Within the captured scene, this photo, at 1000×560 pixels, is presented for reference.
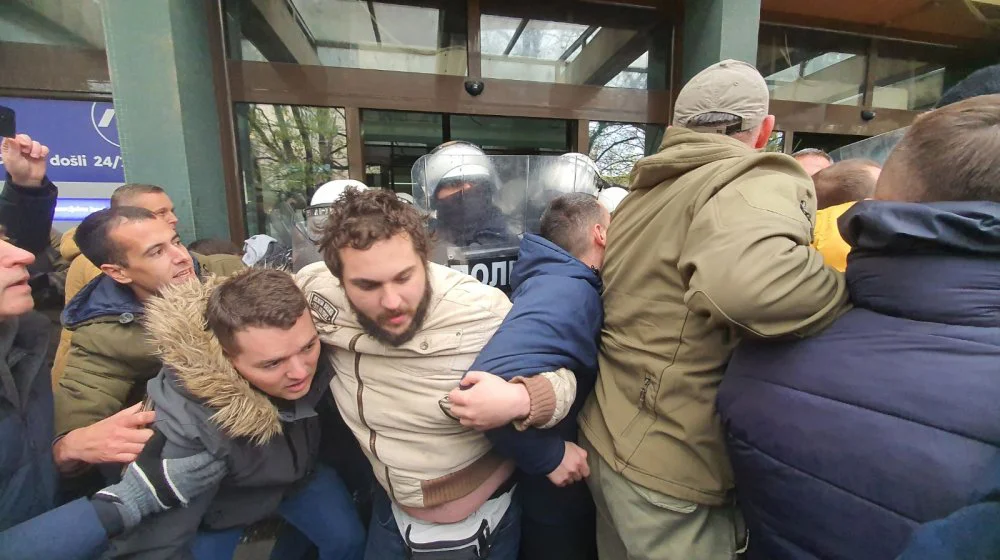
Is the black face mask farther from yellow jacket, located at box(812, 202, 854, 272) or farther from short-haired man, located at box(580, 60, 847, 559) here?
yellow jacket, located at box(812, 202, 854, 272)

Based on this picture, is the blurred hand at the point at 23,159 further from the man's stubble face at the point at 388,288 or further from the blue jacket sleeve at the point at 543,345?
the blue jacket sleeve at the point at 543,345

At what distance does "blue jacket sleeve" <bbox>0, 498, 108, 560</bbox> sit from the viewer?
→ 1019 mm

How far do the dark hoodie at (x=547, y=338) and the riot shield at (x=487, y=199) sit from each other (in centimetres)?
64

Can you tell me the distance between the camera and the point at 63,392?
143cm

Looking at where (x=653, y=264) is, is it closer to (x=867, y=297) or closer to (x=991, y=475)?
(x=867, y=297)

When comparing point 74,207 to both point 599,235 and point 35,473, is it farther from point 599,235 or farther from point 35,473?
point 599,235

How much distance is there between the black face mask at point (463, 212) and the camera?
223cm

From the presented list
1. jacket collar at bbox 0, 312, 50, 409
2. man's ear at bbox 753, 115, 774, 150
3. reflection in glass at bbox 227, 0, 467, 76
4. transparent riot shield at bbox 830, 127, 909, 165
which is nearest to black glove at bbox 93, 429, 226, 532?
jacket collar at bbox 0, 312, 50, 409

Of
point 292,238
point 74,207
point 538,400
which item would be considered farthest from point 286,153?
point 538,400

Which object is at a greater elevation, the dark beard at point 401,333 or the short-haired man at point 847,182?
the short-haired man at point 847,182

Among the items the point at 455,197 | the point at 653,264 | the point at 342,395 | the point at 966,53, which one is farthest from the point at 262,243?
the point at 966,53

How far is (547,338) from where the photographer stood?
3.82 ft

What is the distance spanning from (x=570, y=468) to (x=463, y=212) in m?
1.38

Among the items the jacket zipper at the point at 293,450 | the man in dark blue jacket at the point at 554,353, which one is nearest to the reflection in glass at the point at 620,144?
the man in dark blue jacket at the point at 554,353
